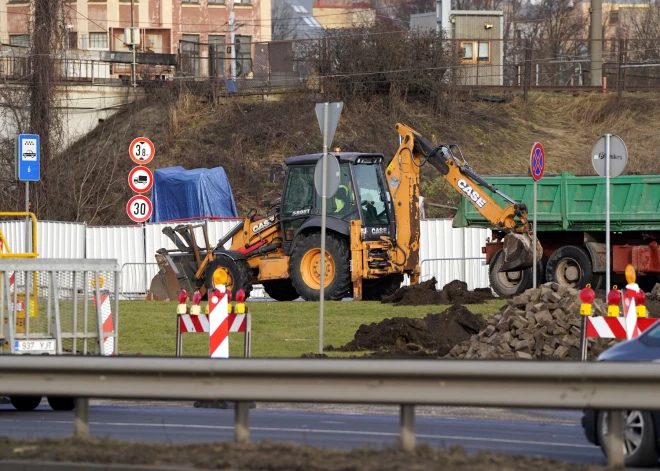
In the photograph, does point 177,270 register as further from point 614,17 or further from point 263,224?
point 614,17

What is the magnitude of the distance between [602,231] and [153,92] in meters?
28.4

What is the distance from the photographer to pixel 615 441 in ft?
23.2

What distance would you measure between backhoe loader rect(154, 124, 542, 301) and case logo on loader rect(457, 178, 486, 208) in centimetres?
2

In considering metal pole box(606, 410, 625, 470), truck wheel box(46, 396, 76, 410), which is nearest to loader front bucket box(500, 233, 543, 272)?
truck wheel box(46, 396, 76, 410)

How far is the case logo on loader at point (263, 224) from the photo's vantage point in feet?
79.4

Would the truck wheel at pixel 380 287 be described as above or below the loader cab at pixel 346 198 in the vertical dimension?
below

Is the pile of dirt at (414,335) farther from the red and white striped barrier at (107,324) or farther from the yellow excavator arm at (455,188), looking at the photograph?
the yellow excavator arm at (455,188)

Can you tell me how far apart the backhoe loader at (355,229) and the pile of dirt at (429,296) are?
2.36 feet

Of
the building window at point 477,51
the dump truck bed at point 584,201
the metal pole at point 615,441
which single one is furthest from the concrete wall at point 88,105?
the metal pole at point 615,441

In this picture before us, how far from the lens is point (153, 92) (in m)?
49.0

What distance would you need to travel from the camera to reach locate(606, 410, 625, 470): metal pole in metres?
7.07

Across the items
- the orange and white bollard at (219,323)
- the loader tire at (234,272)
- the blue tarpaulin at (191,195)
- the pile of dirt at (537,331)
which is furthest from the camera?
the blue tarpaulin at (191,195)

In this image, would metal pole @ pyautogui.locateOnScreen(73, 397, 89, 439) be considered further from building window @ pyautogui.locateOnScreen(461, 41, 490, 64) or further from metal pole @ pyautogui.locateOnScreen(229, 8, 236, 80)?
building window @ pyautogui.locateOnScreen(461, 41, 490, 64)

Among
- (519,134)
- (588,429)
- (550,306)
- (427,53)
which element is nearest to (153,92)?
(427,53)
